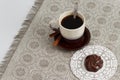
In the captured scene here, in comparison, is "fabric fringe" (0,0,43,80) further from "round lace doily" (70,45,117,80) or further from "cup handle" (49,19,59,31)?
"round lace doily" (70,45,117,80)

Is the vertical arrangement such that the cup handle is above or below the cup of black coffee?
below

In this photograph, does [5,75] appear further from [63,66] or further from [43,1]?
[43,1]

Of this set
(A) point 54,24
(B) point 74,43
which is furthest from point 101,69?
(A) point 54,24

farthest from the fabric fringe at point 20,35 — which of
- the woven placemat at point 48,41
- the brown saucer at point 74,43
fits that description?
the brown saucer at point 74,43

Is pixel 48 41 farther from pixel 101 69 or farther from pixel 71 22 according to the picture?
pixel 101 69

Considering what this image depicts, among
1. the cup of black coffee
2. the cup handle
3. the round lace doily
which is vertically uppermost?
the cup of black coffee

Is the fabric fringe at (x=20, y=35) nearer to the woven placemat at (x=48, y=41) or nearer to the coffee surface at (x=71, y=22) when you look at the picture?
the woven placemat at (x=48, y=41)

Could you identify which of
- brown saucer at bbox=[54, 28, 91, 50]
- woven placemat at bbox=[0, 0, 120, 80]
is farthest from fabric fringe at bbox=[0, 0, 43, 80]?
brown saucer at bbox=[54, 28, 91, 50]
